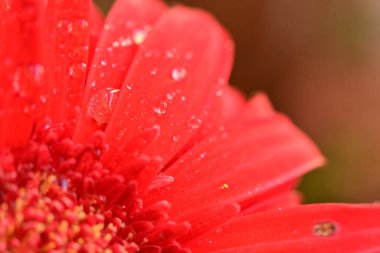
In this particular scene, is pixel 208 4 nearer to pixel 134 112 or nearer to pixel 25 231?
pixel 134 112

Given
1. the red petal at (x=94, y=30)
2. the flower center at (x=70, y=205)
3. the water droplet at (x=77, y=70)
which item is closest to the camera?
the flower center at (x=70, y=205)

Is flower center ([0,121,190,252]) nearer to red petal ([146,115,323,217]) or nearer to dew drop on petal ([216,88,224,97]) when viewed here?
red petal ([146,115,323,217])

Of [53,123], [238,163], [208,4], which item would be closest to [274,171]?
[238,163]

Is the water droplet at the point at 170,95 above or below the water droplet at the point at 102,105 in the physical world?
below

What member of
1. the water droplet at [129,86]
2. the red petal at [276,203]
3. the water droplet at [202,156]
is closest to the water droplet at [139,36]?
the water droplet at [129,86]

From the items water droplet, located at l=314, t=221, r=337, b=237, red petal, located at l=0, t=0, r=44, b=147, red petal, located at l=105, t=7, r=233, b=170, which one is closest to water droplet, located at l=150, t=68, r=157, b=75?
red petal, located at l=105, t=7, r=233, b=170

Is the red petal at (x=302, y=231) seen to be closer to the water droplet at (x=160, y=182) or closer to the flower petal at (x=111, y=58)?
the water droplet at (x=160, y=182)
